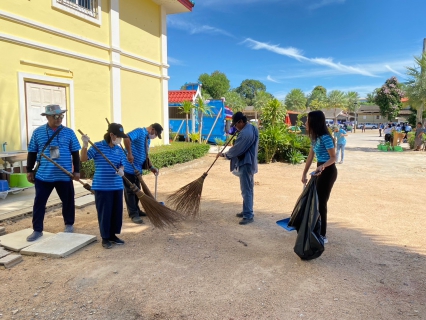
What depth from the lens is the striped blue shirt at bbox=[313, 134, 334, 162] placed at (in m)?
3.68

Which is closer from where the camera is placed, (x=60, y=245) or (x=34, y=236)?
(x=60, y=245)

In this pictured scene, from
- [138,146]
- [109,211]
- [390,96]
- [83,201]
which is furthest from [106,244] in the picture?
[390,96]

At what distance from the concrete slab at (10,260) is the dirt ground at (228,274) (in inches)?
2.4

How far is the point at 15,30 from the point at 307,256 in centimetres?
667

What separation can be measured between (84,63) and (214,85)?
4614cm

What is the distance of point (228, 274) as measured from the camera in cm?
318

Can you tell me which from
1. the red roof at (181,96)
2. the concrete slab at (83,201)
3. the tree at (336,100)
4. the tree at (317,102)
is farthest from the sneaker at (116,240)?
the tree at (336,100)

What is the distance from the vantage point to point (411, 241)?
420 cm

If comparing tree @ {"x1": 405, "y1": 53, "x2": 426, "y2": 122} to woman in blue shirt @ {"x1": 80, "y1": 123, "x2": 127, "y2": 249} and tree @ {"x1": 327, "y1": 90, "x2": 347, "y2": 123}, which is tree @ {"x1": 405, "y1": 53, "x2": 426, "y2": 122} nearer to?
woman in blue shirt @ {"x1": 80, "y1": 123, "x2": 127, "y2": 249}

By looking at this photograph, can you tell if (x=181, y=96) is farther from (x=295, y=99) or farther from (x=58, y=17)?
(x=295, y=99)

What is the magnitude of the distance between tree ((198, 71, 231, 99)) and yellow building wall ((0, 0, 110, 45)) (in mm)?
43994

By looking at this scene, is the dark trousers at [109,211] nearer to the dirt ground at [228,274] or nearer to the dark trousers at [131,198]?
the dirt ground at [228,274]

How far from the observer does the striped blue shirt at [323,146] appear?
368cm

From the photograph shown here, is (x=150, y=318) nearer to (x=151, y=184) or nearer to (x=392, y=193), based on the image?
(x=151, y=184)
